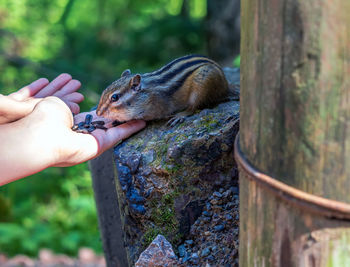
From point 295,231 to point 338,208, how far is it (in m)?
0.19

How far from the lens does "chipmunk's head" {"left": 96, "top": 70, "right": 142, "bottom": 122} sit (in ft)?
9.84

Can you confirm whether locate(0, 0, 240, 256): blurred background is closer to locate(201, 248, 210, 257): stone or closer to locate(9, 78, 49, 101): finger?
locate(9, 78, 49, 101): finger

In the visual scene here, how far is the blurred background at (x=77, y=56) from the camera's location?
557cm

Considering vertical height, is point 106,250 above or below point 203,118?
below

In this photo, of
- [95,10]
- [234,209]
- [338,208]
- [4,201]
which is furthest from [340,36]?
[95,10]

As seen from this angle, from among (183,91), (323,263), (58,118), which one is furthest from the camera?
(183,91)

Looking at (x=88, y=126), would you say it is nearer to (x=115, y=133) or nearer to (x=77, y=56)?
(x=115, y=133)

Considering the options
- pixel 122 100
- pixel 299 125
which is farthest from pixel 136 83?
pixel 299 125

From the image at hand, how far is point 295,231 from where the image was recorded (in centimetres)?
146

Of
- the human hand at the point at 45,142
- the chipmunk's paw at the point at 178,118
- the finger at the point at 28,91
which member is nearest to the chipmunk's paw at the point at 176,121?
the chipmunk's paw at the point at 178,118

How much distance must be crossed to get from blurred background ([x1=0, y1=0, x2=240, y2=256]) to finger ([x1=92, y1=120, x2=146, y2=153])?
2.23m

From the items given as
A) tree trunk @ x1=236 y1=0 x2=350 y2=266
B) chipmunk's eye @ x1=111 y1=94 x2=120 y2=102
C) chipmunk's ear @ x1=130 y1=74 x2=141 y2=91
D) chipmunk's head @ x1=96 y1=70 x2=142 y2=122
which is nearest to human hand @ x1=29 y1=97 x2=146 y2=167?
chipmunk's head @ x1=96 y1=70 x2=142 y2=122

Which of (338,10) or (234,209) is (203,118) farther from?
(338,10)

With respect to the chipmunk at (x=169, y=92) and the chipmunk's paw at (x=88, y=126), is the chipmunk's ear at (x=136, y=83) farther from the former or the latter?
the chipmunk's paw at (x=88, y=126)
